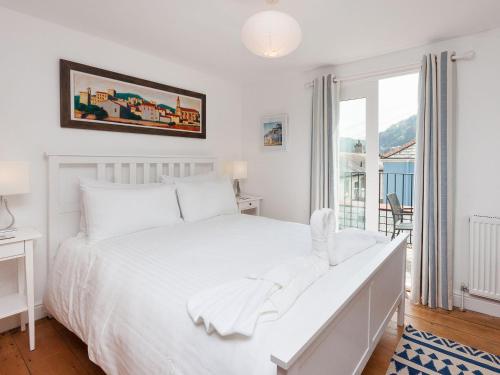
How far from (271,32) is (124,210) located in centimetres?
161

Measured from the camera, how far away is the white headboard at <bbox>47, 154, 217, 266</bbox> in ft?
7.44

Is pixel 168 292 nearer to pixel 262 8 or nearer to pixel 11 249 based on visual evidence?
pixel 11 249

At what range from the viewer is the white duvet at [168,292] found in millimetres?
999

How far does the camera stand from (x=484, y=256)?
2.38 metres

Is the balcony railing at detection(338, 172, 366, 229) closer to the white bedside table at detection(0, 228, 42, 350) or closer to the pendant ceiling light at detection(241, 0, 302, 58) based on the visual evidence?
the pendant ceiling light at detection(241, 0, 302, 58)

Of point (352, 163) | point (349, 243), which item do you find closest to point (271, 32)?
point (349, 243)

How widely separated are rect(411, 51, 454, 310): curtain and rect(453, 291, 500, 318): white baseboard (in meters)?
0.09

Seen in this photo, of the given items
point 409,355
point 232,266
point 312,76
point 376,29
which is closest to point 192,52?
point 312,76

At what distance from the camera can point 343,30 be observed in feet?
7.77

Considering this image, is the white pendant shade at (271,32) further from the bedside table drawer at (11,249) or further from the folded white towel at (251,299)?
the bedside table drawer at (11,249)

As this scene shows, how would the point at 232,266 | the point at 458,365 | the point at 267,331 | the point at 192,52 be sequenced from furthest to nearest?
1. the point at 192,52
2. the point at 458,365
3. the point at 232,266
4. the point at 267,331

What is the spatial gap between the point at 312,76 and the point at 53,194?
112 inches

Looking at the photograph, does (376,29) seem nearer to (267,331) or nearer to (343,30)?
(343,30)

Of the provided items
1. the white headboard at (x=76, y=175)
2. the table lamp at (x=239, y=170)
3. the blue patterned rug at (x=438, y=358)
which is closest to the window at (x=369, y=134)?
the table lamp at (x=239, y=170)
